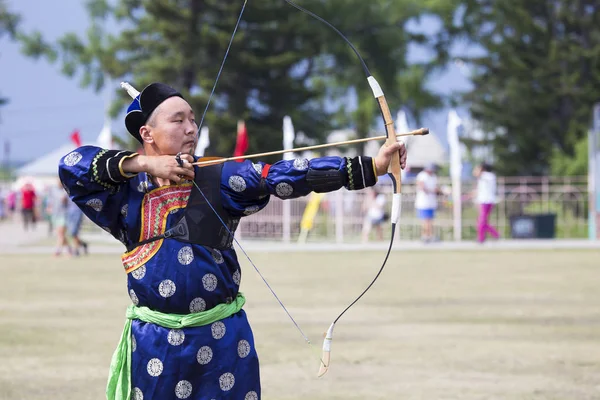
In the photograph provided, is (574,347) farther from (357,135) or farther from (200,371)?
(357,135)

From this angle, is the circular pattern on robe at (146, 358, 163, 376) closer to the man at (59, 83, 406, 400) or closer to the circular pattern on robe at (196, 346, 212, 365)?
the man at (59, 83, 406, 400)

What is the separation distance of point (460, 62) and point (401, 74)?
275 inches

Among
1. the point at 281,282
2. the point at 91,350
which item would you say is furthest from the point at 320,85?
the point at 91,350

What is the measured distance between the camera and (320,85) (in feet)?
171

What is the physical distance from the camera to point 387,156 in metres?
3.78

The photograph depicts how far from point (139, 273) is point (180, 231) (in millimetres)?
222

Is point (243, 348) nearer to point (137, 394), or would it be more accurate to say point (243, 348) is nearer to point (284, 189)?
point (137, 394)

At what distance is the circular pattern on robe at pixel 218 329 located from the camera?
3.98 meters

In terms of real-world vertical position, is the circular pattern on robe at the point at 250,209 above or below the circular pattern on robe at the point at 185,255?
above

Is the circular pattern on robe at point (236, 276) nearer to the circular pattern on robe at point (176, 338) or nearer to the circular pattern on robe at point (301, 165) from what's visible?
the circular pattern on robe at point (176, 338)

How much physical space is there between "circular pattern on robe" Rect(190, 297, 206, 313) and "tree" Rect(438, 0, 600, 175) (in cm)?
3220

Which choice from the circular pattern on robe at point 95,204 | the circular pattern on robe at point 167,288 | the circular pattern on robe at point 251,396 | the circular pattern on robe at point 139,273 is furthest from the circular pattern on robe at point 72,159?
the circular pattern on robe at point 251,396

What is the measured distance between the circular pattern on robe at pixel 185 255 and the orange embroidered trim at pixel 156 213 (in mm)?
95

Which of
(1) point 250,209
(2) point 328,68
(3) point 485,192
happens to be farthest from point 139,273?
(2) point 328,68
